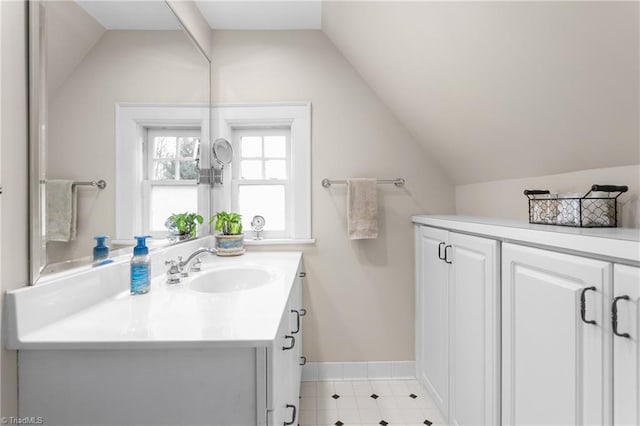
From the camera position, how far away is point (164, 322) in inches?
30.3

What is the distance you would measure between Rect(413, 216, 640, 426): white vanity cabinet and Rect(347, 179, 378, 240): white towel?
0.46m

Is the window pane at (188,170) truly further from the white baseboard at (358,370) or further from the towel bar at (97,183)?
the white baseboard at (358,370)

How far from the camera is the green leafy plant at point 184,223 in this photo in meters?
1.50

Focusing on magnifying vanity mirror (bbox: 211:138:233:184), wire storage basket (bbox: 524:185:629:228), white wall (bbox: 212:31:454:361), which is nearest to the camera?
wire storage basket (bbox: 524:185:629:228)

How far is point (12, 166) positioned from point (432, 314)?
187 cm

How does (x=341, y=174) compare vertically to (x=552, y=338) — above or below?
above

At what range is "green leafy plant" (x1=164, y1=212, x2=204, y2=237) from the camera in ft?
4.91

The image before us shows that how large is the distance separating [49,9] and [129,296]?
875 mm

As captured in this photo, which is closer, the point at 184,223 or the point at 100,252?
the point at 100,252

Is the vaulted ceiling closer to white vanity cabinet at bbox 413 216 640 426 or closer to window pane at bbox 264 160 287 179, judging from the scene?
white vanity cabinet at bbox 413 216 640 426

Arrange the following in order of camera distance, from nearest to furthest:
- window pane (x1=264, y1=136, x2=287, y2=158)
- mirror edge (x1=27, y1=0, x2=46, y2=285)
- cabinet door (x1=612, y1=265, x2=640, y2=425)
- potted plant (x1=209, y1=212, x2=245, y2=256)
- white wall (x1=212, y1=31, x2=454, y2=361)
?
cabinet door (x1=612, y1=265, x2=640, y2=425) → mirror edge (x1=27, y1=0, x2=46, y2=285) → potted plant (x1=209, y1=212, x2=245, y2=256) → white wall (x1=212, y1=31, x2=454, y2=361) → window pane (x1=264, y1=136, x2=287, y2=158)

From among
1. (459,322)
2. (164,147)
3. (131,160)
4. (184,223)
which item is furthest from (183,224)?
(459,322)

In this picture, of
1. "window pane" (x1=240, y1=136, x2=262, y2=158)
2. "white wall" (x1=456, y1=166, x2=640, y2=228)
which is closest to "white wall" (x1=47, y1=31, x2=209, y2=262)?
"window pane" (x1=240, y1=136, x2=262, y2=158)

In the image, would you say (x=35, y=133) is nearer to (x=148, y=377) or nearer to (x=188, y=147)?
(x=148, y=377)
